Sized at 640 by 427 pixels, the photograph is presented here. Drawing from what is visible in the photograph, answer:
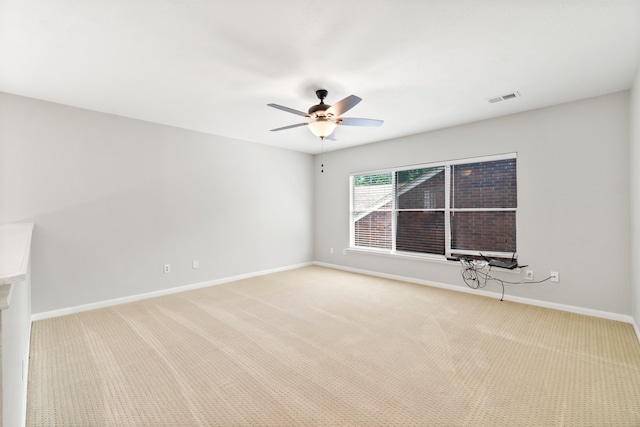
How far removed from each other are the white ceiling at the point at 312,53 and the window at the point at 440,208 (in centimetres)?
105

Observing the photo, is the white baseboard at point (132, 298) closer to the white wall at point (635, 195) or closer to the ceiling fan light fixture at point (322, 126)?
the ceiling fan light fixture at point (322, 126)

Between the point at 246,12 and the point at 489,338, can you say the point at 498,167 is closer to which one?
the point at 489,338

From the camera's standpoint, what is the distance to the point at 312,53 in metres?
2.40

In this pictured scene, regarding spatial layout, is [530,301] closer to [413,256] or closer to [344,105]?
[413,256]

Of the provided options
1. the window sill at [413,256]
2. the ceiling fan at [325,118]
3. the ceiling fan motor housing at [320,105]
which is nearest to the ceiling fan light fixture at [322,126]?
the ceiling fan at [325,118]

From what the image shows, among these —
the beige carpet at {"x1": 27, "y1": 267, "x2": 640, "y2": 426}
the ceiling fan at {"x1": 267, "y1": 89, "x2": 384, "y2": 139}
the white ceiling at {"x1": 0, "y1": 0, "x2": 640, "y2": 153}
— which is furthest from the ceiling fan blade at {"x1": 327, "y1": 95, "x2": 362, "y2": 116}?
the beige carpet at {"x1": 27, "y1": 267, "x2": 640, "y2": 426}

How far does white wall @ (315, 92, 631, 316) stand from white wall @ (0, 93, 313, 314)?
358cm

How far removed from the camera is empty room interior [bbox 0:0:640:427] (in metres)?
1.91

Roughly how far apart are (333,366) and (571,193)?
137 inches

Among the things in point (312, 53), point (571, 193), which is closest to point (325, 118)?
point (312, 53)

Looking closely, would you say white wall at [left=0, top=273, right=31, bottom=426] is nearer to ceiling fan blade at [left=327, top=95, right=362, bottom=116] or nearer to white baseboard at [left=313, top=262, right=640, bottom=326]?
ceiling fan blade at [left=327, top=95, right=362, bottom=116]

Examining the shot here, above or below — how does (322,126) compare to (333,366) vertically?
above

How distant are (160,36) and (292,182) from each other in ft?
13.2

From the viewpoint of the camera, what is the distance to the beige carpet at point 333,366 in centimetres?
179
